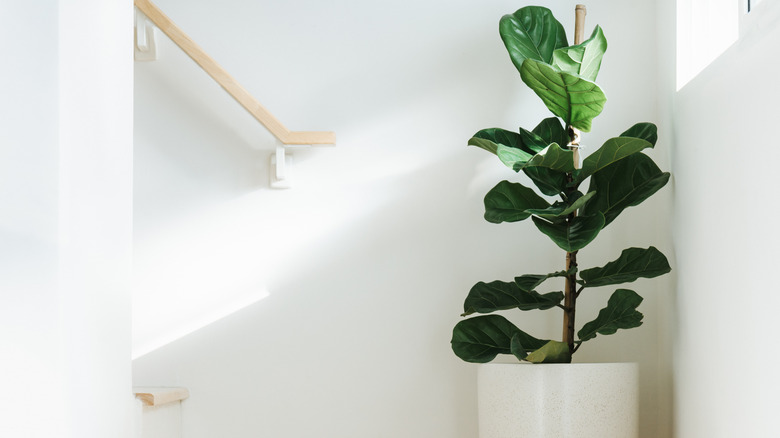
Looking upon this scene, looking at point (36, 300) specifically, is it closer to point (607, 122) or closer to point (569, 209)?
point (569, 209)

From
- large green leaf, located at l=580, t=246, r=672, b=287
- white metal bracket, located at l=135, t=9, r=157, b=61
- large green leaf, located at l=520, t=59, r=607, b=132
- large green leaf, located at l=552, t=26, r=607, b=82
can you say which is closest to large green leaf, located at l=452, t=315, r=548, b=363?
large green leaf, located at l=580, t=246, r=672, b=287

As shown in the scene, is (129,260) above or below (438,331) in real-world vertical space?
above

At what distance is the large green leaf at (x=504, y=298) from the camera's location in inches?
83.9

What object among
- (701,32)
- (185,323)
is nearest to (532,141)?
(701,32)

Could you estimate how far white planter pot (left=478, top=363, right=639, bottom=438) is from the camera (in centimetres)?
190

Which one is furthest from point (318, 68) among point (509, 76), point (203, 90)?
point (509, 76)

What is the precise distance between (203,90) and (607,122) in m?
1.30

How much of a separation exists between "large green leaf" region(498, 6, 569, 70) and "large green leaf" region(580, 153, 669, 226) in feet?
1.18

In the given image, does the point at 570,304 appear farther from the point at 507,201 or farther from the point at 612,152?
the point at 612,152

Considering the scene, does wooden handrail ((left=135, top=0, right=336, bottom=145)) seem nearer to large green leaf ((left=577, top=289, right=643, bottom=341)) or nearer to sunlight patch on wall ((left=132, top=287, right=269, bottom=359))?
sunlight patch on wall ((left=132, top=287, right=269, bottom=359))

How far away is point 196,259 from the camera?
248cm

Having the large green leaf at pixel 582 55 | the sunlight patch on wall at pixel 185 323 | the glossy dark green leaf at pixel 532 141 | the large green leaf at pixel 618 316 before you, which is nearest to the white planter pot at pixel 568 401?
the large green leaf at pixel 618 316

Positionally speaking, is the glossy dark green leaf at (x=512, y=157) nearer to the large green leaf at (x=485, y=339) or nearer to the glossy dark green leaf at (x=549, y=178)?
the glossy dark green leaf at (x=549, y=178)

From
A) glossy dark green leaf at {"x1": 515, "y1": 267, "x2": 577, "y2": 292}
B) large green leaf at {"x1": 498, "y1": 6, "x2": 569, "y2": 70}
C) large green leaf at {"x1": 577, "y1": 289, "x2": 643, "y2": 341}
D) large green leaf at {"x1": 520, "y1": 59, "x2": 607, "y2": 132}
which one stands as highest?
large green leaf at {"x1": 498, "y1": 6, "x2": 569, "y2": 70}
